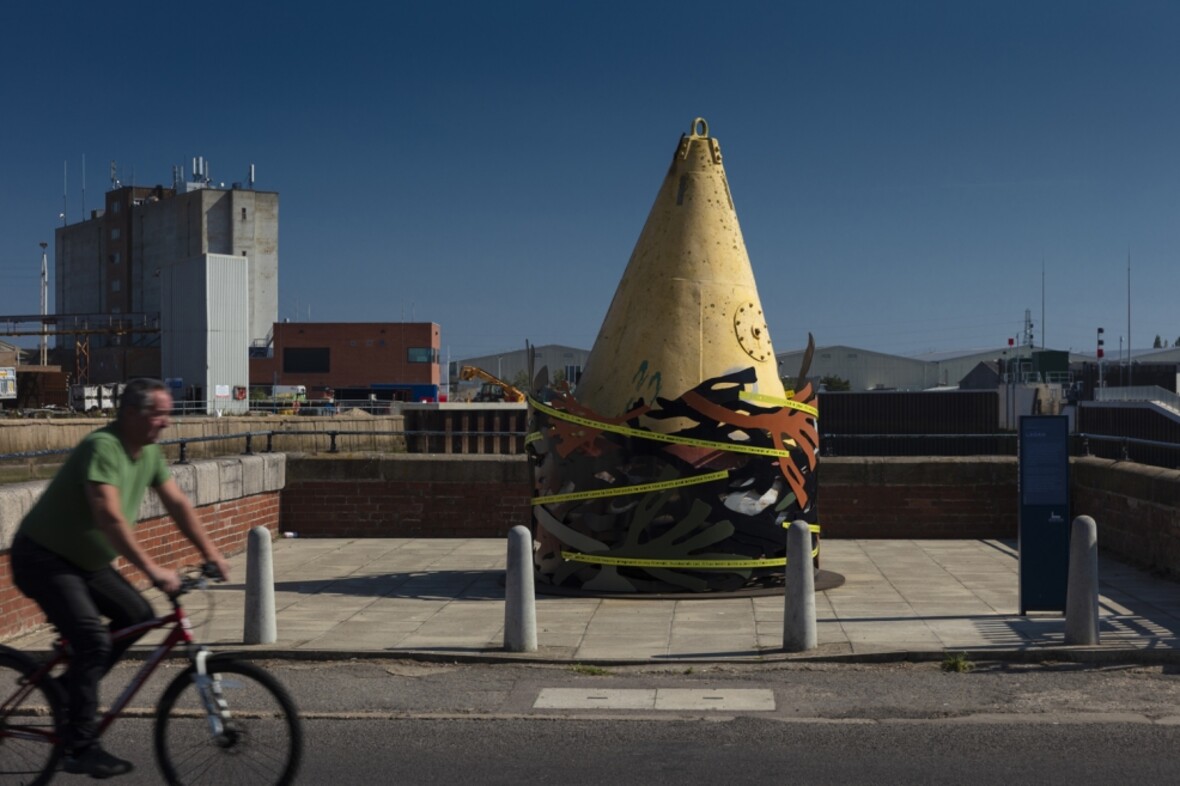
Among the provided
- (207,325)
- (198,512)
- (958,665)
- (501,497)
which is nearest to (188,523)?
(958,665)

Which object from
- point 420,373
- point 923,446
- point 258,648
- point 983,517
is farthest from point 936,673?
point 420,373

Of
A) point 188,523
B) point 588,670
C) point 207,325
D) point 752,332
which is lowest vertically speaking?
point 588,670

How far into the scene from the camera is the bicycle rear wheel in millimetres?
5883

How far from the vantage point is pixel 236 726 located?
582 cm

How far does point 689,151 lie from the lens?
Result: 13578mm

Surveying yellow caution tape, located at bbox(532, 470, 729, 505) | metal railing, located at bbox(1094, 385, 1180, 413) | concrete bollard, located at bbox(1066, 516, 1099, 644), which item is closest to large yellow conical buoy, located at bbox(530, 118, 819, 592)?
yellow caution tape, located at bbox(532, 470, 729, 505)

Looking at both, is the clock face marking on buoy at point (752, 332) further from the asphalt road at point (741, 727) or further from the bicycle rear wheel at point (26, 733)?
the bicycle rear wheel at point (26, 733)

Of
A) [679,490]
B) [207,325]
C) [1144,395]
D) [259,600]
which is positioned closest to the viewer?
[259,600]

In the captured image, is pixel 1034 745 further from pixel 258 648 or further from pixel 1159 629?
pixel 258 648

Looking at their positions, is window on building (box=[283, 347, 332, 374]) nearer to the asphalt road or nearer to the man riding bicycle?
the asphalt road

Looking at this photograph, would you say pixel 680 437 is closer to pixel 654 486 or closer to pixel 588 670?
pixel 654 486

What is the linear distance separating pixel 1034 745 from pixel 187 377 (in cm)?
6766

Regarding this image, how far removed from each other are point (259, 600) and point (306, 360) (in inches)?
3497

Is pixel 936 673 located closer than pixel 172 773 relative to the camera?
No
